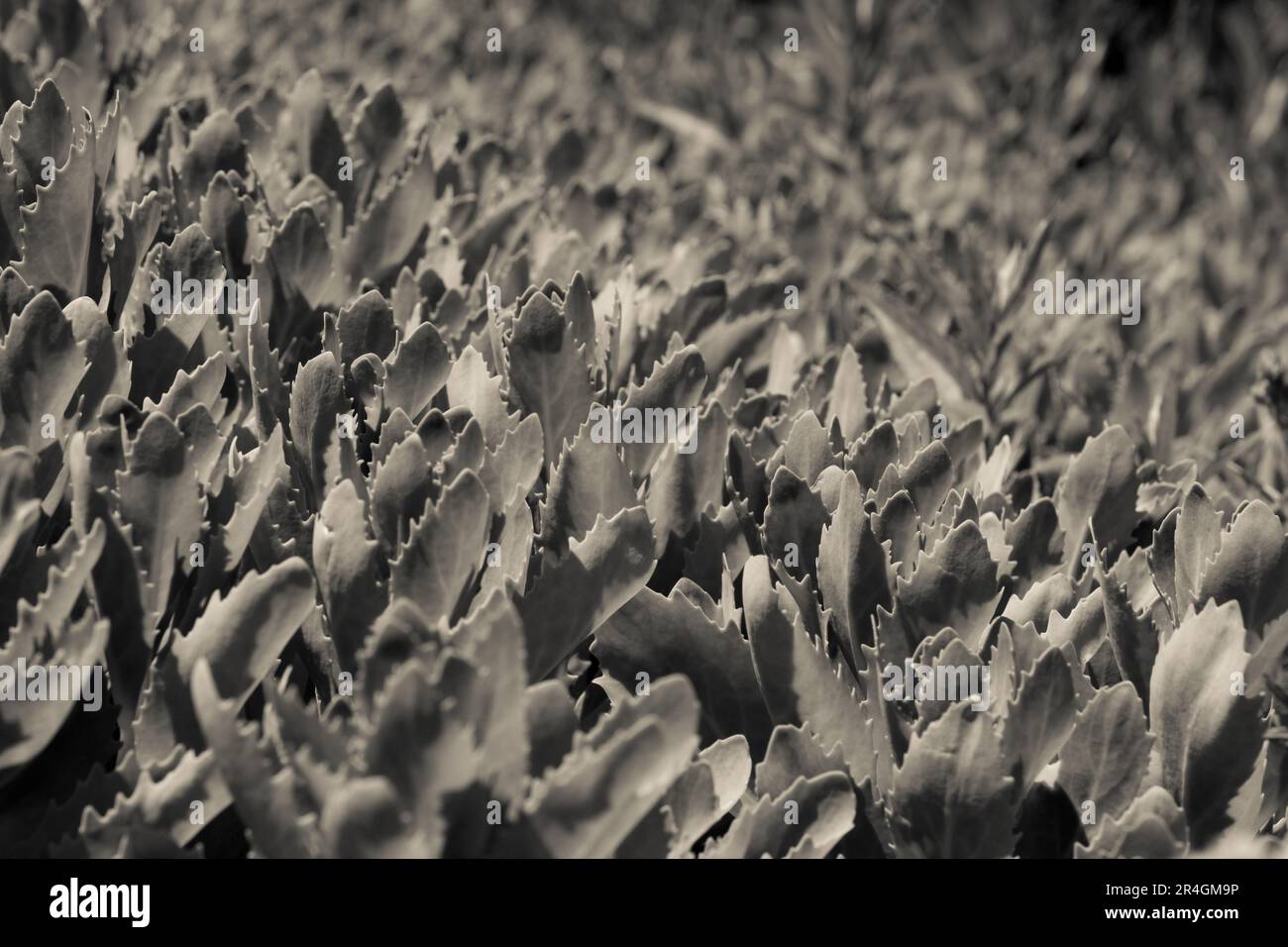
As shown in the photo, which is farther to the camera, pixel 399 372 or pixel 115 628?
pixel 399 372

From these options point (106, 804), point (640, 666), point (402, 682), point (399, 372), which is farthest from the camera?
point (399, 372)

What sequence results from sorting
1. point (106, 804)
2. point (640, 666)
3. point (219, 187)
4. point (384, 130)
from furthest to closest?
point (384, 130), point (219, 187), point (640, 666), point (106, 804)

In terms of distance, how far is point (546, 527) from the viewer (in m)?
1.93

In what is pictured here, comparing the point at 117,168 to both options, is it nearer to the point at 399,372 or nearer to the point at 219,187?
the point at 219,187

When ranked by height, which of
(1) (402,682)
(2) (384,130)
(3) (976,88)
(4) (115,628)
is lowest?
(1) (402,682)

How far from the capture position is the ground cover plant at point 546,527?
1445mm

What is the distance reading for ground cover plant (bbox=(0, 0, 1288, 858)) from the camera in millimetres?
1445

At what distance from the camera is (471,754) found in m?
1.27

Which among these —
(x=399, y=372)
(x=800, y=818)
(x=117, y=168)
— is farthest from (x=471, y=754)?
(x=117, y=168)

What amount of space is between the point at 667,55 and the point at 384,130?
3577 millimetres

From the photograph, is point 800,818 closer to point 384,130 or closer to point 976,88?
point 384,130

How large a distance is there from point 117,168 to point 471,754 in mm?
1988

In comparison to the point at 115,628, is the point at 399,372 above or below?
above

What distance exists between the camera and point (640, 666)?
1788mm
